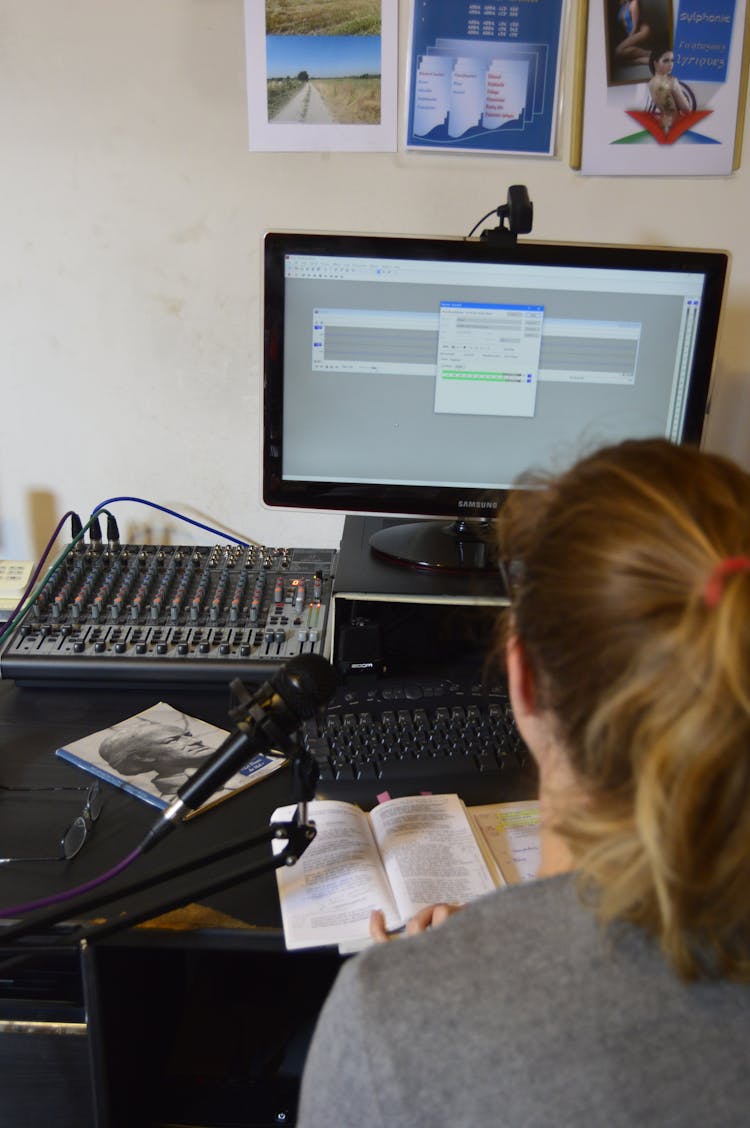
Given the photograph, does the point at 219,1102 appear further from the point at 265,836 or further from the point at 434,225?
the point at 434,225

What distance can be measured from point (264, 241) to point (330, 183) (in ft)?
0.81

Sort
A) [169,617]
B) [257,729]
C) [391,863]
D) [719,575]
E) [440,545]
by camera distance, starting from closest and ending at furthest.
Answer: [719,575] → [257,729] → [391,863] → [169,617] → [440,545]

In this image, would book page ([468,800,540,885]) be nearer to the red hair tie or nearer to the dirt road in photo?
the red hair tie

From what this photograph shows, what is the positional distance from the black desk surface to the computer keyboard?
68 millimetres

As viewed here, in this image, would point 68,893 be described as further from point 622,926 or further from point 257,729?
point 622,926

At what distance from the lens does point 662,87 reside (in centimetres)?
130

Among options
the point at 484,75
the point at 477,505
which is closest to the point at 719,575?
the point at 477,505

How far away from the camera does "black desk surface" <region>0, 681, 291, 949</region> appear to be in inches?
31.1

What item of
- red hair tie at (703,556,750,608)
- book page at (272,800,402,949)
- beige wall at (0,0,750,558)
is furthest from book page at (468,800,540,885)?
→ beige wall at (0,0,750,558)

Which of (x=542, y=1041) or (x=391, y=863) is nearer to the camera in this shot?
(x=542, y=1041)

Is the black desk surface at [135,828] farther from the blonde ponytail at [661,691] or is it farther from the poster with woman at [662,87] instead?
the poster with woman at [662,87]

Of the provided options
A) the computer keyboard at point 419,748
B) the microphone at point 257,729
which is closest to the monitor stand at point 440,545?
the computer keyboard at point 419,748

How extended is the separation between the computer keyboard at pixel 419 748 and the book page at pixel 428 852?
3 cm

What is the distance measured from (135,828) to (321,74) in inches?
40.6
